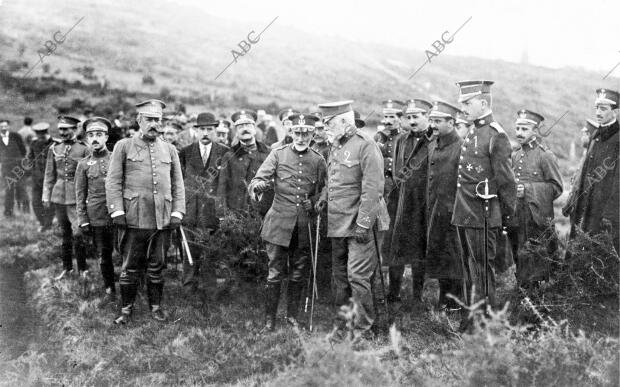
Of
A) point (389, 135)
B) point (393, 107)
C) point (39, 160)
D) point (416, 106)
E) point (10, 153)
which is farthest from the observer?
point (10, 153)

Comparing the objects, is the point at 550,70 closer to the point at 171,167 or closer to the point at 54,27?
the point at 54,27

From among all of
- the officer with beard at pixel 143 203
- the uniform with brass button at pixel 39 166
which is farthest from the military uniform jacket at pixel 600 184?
the uniform with brass button at pixel 39 166

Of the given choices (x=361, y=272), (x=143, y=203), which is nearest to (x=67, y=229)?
(x=143, y=203)

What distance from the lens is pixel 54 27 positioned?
100 feet

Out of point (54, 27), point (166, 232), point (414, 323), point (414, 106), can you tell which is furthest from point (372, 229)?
point (54, 27)

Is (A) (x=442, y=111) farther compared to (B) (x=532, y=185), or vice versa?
(B) (x=532, y=185)

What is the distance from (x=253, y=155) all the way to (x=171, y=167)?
3.95 ft

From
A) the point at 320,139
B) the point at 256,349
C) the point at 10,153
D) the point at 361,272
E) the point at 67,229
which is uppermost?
the point at 320,139

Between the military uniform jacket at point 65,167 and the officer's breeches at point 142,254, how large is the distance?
2338 millimetres

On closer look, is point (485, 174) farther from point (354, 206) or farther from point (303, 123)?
point (303, 123)

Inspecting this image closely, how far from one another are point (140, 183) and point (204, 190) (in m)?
1.27

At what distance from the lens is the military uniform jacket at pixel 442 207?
21.1ft

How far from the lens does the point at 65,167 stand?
8.23 m

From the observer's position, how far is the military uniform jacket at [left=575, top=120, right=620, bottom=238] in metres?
5.86
